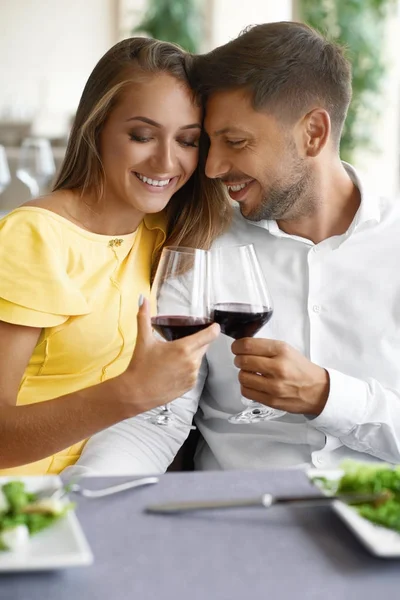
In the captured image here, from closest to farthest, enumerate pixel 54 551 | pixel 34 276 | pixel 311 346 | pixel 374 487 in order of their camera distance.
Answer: pixel 54 551
pixel 374 487
pixel 34 276
pixel 311 346

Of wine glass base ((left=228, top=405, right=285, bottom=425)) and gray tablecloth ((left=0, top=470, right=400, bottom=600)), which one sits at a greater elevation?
gray tablecloth ((left=0, top=470, right=400, bottom=600))

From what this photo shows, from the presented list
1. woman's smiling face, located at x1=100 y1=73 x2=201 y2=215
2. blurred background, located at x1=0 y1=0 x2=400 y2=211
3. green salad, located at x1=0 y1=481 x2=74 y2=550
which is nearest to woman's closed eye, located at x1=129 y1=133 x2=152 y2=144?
woman's smiling face, located at x1=100 y1=73 x2=201 y2=215

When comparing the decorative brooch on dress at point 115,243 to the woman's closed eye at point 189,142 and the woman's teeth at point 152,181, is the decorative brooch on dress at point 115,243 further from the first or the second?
the woman's closed eye at point 189,142

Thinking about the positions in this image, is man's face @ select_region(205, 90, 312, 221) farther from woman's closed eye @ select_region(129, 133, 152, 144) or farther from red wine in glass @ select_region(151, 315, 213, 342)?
red wine in glass @ select_region(151, 315, 213, 342)

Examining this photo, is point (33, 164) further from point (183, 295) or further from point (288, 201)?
point (183, 295)

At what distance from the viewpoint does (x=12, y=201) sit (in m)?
5.21

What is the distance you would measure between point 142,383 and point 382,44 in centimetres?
703

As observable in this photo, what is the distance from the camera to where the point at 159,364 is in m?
1.41

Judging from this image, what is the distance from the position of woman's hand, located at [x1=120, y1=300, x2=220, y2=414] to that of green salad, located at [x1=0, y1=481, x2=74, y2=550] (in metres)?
0.38

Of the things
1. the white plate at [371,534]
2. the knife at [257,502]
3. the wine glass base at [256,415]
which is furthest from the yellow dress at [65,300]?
the white plate at [371,534]

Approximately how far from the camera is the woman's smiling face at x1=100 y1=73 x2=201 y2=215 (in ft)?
6.37

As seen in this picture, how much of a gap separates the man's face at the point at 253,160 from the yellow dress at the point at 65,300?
0.96ft

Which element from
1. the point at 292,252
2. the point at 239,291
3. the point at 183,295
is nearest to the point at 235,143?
the point at 292,252

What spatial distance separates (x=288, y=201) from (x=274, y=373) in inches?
22.9
